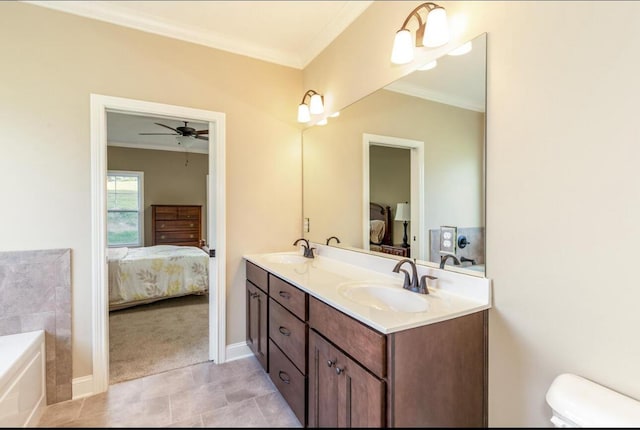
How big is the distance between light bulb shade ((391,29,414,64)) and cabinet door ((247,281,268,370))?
1.68m

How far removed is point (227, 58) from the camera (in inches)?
96.6

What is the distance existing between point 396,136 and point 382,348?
4.12 ft

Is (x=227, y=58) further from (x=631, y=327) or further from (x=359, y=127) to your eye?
(x=631, y=327)

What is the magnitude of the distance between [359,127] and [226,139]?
107 centimetres

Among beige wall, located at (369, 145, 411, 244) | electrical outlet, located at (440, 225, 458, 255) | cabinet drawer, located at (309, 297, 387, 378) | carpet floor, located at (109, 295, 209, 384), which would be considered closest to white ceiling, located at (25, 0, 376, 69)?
beige wall, located at (369, 145, 411, 244)

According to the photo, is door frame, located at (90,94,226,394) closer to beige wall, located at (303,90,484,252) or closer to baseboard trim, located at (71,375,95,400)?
baseboard trim, located at (71,375,95,400)

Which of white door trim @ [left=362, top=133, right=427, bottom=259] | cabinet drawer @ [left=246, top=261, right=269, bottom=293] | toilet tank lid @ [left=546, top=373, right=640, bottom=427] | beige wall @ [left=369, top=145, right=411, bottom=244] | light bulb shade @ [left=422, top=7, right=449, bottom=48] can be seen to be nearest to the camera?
toilet tank lid @ [left=546, top=373, right=640, bottom=427]

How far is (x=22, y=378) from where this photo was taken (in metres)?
1.56

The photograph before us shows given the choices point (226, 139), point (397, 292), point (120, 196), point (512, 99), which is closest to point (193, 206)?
point (120, 196)

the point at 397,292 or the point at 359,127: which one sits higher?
the point at 359,127

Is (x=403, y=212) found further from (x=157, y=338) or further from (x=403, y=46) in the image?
(x=157, y=338)

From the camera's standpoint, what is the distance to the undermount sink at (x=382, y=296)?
1441 millimetres

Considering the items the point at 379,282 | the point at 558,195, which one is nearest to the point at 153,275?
the point at 379,282

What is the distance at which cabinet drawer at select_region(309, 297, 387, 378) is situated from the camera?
42.6 inches
